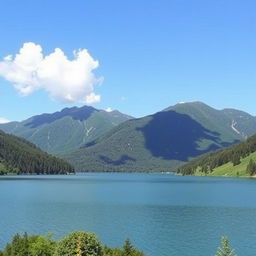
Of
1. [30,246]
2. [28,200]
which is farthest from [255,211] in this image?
[30,246]

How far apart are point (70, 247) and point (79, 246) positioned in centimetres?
106

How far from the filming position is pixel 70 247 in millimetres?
44594

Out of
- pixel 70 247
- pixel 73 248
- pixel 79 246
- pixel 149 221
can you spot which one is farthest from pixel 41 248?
pixel 149 221

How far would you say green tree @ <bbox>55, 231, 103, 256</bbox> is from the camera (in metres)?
44.1

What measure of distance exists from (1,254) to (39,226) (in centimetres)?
5643

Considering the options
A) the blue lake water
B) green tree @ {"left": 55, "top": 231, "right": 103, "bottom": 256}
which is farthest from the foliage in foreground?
the blue lake water

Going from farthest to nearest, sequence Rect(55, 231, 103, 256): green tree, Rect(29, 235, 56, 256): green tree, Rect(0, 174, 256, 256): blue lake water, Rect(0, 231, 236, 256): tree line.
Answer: Rect(0, 174, 256, 256): blue lake water → Rect(29, 235, 56, 256): green tree → Rect(0, 231, 236, 256): tree line → Rect(55, 231, 103, 256): green tree

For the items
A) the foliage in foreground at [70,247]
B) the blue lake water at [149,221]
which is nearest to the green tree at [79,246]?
the foliage in foreground at [70,247]

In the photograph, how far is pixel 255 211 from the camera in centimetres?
15150

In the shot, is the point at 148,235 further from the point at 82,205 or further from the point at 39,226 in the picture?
the point at 82,205

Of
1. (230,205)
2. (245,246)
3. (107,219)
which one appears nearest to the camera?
(245,246)

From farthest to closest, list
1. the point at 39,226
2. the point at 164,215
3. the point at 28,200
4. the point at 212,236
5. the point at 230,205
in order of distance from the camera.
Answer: the point at 28,200, the point at 230,205, the point at 164,215, the point at 39,226, the point at 212,236

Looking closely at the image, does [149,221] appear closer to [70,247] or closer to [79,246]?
[70,247]

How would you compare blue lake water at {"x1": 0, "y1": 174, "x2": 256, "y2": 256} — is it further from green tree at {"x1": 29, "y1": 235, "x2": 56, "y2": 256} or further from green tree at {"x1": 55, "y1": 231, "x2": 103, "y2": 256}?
green tree at {"x1": 55, "y1": 231, "x2": 103, "y2": 256}
